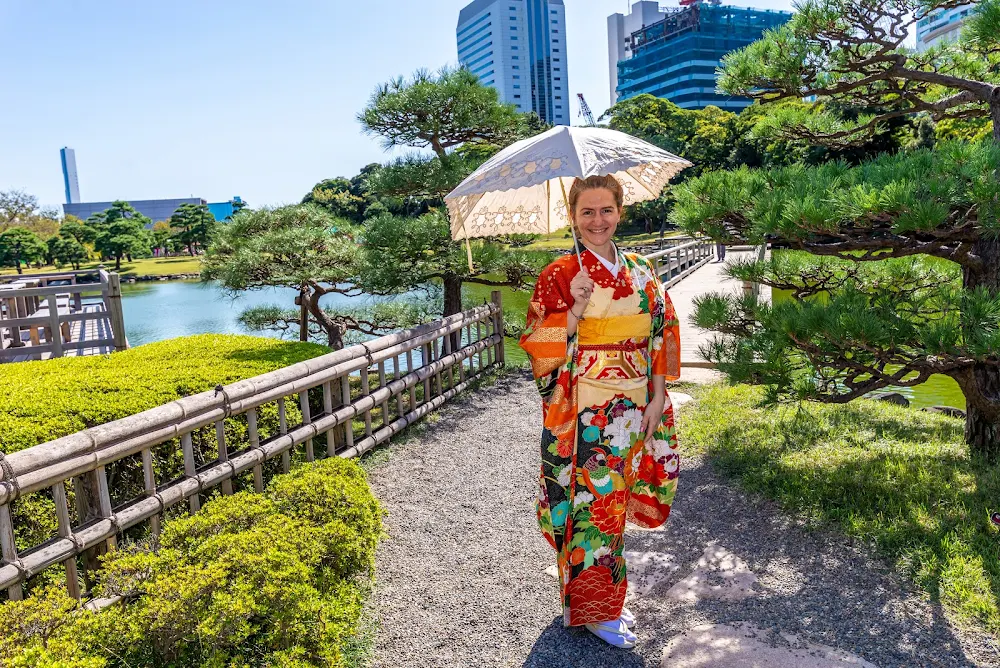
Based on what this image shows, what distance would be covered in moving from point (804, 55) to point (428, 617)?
3.57m

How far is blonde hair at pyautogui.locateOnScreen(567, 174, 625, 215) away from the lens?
2.32 meters

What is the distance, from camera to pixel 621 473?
239 cm

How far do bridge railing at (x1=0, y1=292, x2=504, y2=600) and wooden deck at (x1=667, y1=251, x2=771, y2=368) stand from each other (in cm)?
246

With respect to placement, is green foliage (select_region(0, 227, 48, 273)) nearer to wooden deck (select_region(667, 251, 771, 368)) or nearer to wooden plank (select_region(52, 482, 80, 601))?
wooden deck (select_region(667, 251, 771, 368))

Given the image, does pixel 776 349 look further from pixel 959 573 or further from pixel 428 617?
pixel 428 617

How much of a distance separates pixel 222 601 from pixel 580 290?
149cm

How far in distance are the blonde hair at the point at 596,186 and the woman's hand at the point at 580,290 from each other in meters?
0.27

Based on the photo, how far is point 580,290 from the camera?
226cm

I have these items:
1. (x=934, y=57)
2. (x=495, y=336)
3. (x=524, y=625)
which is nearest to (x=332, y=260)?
(x=495, y=336)

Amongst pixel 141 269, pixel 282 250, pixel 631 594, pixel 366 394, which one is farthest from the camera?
pixel 141 269

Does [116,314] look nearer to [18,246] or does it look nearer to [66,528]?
[66,528]

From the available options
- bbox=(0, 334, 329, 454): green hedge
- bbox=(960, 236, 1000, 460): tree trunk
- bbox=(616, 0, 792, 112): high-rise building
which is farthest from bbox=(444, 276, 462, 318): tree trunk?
bbox=(616, 0, 792, 112): high-rise building

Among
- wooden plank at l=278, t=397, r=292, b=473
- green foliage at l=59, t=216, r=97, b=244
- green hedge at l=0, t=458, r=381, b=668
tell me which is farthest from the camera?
green foliage at l=59, t=216, r=97, b=244

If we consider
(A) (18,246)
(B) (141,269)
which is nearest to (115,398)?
(A) (18,246)
